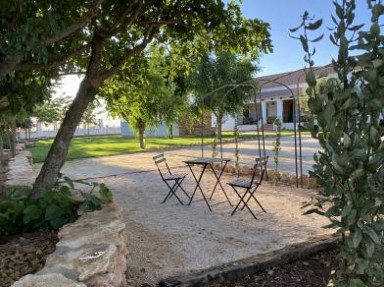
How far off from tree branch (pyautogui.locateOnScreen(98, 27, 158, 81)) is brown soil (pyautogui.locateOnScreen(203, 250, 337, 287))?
9.63 ft

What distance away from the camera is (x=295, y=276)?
370 cm

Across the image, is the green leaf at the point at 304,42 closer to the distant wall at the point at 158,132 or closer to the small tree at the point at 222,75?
the small tree at the point at 222,75

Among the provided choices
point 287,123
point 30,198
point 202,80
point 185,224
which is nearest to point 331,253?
point 185,224

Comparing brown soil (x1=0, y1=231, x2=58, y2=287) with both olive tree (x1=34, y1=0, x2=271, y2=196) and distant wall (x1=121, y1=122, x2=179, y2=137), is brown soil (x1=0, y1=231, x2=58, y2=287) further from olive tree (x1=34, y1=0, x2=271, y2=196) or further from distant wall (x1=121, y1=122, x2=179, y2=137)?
distant wall (x1=121, y1=122, x2=179, y2=137)

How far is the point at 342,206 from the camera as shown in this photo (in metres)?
1.79

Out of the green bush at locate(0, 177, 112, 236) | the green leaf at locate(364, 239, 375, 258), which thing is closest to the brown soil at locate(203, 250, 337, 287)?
the green bush at locate(0, 177, 112, 236)

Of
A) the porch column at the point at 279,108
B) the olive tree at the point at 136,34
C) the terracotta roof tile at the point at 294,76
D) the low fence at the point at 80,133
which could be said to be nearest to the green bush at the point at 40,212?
the olive tree at the point at 136,34

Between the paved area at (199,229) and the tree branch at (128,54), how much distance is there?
2051 millimetres

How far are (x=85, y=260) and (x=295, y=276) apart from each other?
1908 mm

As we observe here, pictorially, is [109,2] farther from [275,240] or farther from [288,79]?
[288,79]

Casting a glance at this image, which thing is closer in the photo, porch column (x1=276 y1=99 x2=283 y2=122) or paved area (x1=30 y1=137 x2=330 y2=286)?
paved area (x1=30 y1=137 x2=330 y2=286)

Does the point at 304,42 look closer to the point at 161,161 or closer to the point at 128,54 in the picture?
the point at 128,54

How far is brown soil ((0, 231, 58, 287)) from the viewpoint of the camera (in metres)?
3.32

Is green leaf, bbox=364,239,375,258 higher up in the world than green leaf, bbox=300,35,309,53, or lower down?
lower down
